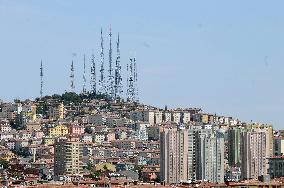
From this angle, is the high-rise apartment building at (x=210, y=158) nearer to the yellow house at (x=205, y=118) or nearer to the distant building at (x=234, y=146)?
the distant building at (x=234, y=146)

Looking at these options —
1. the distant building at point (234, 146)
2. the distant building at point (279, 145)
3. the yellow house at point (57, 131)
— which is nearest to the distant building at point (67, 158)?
the distant building at point (234, 146)

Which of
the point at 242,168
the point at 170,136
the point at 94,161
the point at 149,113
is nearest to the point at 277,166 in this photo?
the point at 242,168

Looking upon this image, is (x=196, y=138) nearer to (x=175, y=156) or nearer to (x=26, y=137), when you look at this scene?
(x=175, y=156)

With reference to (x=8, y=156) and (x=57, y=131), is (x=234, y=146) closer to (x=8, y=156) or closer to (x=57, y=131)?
(x=8, y=156)

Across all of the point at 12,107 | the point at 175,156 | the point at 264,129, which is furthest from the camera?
A: the point at 12,107

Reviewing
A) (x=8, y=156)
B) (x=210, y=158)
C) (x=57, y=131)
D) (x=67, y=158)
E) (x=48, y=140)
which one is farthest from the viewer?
(x=57, y=131)

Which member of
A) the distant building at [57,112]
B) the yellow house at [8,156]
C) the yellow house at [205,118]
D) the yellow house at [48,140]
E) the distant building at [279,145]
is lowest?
the yellow house at [8,156]

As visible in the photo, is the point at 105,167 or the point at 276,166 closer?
the point at 276,166

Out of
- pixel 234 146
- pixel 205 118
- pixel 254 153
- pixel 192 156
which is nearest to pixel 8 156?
pixel 234 146
